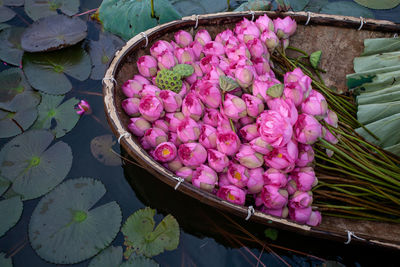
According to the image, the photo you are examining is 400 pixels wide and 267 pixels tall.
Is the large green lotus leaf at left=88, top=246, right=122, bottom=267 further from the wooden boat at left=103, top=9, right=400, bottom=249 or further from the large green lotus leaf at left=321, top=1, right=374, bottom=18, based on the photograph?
the large green lotus leaf at left=321, top=1, right=374, bottom=18

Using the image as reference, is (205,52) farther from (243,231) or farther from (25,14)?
(25,14)

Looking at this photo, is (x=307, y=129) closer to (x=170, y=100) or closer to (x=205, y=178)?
(x=205, y=178)

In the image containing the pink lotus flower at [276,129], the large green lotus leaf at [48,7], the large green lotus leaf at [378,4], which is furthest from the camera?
the large green lotus leaf at [378,4]

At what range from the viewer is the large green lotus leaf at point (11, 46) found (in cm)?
145

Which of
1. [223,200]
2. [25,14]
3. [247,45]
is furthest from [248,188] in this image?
[25,14]

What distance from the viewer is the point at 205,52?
1117mm

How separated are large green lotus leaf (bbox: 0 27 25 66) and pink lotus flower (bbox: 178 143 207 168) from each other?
3.80 feet

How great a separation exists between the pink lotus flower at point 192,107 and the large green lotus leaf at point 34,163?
595 millimetres

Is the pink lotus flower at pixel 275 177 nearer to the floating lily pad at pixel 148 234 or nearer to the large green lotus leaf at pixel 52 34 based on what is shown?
the floating lily pad at pixel 148 234

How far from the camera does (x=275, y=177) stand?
81 cm

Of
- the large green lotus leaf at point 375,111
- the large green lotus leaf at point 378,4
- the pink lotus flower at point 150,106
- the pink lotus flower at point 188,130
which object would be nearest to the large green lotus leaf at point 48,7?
the pink lotus flower at point 150,106

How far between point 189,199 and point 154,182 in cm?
17

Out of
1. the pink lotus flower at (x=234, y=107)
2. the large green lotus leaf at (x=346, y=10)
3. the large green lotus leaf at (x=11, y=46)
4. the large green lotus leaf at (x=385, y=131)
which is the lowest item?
the large green lotus leaf at (x=11, y=46)

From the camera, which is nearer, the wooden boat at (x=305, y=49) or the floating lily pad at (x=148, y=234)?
the wooden boat at (x=305, y=49)
